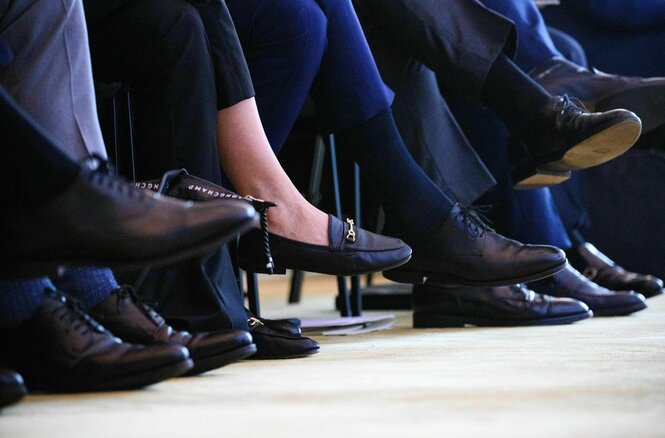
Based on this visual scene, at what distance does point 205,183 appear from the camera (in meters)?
1.10

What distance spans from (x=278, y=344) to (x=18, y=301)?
40 centimetres

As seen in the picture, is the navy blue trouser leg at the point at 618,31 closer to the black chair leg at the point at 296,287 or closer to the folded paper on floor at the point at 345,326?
the black chair leg at the point at 296,287

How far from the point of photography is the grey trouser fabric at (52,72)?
37.8 inches

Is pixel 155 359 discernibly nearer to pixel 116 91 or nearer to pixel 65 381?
pixel 65 381

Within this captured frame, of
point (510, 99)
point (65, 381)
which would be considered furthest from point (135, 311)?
point (510, 99)

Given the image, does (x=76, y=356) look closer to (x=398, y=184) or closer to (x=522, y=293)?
(x=398, y=184)

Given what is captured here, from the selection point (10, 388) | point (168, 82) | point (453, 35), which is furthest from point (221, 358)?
point (453, 35)

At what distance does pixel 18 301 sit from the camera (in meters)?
0.90

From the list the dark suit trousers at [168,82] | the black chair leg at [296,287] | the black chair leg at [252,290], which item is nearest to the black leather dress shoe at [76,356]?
the dark suit trousers at [168,82]

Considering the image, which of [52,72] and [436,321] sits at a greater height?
[52,72]

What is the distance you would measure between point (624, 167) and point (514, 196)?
864 mm

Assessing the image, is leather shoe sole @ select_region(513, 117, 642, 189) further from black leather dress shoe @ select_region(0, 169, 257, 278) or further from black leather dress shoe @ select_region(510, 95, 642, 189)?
black leather dress shoe @ select_region(0, 169, 257, 278)

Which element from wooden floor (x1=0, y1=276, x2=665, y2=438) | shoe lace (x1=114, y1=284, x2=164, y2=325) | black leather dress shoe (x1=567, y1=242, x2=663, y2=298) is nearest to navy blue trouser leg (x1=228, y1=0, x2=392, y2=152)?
wooden floor (x1=0, y1=276, x2=665, y2=438)

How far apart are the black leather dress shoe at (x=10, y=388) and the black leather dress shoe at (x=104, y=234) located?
10 cm
